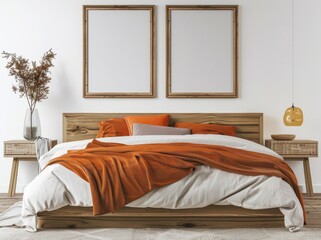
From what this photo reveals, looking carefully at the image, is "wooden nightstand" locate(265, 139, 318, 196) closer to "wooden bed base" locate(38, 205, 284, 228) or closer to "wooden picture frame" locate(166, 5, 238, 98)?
"wooden picture frame" locate(166, 5, 238, 98)

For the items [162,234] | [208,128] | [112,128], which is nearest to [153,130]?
[112,128]

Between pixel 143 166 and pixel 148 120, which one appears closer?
pixel 143 166

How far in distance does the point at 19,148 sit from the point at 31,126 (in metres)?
0.29

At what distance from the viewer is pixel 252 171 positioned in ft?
11.3

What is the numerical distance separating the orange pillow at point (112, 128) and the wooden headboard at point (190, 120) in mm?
232

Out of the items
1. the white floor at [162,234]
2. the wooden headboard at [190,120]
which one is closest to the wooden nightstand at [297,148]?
the wooden headboard at [190,120]

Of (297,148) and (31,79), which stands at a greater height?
(31,79)

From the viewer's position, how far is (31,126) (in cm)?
539

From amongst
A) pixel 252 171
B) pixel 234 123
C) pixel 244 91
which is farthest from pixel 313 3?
pixel 252 171

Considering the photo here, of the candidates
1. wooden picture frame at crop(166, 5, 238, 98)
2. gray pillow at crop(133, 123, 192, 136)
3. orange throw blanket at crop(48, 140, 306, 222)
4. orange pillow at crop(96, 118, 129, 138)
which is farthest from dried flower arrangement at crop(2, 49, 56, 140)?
orange throw blanket at crop(48, 140, 306, 222)

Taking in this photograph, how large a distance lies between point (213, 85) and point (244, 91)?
0.40m

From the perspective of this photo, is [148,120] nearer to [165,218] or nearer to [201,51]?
[201,51]

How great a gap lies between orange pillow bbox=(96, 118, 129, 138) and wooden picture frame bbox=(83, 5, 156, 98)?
46 cm

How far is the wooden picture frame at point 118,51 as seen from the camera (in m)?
5.73
